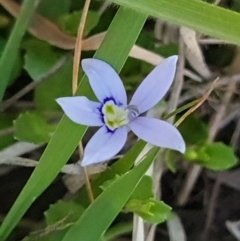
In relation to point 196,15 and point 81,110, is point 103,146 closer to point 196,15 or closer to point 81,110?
point 81,110

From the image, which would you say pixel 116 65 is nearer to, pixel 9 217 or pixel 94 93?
pixel 94 93

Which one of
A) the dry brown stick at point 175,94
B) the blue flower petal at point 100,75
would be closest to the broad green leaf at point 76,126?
the blue flower petal at point 100,75

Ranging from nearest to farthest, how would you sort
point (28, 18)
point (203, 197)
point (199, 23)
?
point (199, 23) < point (28, 18) < point (203, 197)

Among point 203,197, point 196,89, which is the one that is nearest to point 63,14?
point 196,89

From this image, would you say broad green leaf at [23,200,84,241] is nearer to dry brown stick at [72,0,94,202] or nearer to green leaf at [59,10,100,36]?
dry brown stick at [72,0,94,202]

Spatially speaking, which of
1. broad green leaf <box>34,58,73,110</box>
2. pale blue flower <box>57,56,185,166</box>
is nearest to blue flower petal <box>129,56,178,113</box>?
pale blue flower <box>57,56,185,166</box>

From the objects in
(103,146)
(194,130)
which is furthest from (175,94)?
(103,146)
